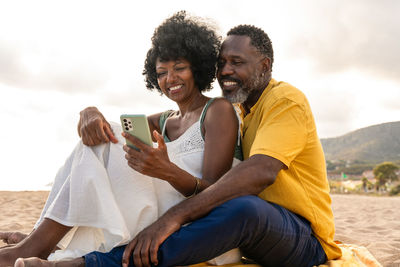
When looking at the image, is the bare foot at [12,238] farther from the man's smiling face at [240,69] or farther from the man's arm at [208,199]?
the man's smiling face at [240,69]

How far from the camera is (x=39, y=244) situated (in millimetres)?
2480

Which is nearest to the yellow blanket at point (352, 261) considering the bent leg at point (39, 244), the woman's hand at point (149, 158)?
the woman's hand at point (149, 158)

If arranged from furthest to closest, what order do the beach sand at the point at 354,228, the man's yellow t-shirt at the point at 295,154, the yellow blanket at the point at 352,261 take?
the beach sand at the point at 354,228, the yellow blanket at the point at 352,261, the man's yellow t-shirt at the point at 295,154

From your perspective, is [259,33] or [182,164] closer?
[182,164]

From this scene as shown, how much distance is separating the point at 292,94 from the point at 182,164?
93 cm

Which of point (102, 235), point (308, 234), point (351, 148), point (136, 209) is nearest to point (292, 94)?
point (308, 234)

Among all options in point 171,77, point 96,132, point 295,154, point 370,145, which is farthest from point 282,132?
point 370,145

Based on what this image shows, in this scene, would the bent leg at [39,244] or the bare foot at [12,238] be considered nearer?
the bent leg at [39,244]

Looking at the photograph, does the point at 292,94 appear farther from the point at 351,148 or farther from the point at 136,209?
the point at 351,148

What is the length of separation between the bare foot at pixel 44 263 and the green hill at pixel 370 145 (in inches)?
4393

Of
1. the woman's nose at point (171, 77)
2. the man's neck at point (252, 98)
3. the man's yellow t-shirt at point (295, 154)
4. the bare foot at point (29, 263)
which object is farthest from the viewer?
the man's neck at point (252, 98)

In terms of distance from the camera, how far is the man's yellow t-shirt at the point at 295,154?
255cm

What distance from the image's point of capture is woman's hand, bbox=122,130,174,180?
229cm

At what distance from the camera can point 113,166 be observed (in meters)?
2.60
